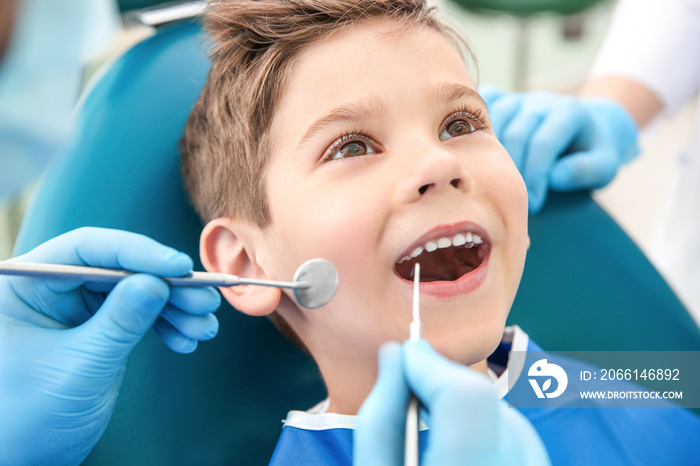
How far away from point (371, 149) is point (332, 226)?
139mm

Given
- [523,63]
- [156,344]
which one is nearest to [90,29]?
[156,344]

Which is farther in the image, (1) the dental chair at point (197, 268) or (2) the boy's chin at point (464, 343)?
(1) the dental chair at point (197, 268)

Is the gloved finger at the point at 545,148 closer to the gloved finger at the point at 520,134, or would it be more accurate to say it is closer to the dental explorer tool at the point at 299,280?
the gloved finger at the point at 520,134

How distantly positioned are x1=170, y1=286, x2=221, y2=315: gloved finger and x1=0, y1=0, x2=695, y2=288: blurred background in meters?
1.62

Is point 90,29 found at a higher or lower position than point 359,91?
higher

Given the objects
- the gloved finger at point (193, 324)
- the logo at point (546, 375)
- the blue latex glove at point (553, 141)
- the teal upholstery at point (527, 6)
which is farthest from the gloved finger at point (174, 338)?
the teal upholstery at point (527, 6)

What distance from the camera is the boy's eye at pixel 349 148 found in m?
0.98

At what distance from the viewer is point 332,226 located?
92cm

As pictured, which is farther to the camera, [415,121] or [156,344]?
[156,344]

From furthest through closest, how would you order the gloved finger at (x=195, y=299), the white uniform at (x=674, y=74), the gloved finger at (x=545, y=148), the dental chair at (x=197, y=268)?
the white uniform at (x=674, y=74), the gloved finger at (x=545, y=148), the dental chair at (x=197, y=268), the gloved finger at (x=195, y=299)

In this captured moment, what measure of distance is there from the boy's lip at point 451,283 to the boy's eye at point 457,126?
18cm

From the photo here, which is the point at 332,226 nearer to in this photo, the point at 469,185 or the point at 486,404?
the point at 469,185

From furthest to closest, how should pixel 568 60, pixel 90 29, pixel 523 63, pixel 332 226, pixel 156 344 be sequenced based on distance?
pixel 568 60 → pixel 523 63 → pixel 90 29 → pixel 156 344 → pixel 332 226

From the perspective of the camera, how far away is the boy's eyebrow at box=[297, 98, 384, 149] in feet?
3.14
